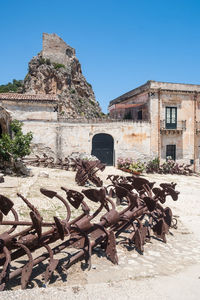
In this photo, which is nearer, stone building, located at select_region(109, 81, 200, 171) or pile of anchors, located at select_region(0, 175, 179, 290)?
pile of anchors, located at select_region(0, 175, 179, 290)

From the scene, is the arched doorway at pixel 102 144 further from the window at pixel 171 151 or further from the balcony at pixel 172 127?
the window at pixel 171 151

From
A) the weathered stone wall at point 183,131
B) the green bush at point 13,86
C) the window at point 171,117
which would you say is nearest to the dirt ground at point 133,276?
A: the window at point 171,117

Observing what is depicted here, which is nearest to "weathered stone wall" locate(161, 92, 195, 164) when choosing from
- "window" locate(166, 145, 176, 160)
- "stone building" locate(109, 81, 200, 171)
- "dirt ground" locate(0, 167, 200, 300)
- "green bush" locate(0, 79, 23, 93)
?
"stone building" locate(109, 81, 200, 171)

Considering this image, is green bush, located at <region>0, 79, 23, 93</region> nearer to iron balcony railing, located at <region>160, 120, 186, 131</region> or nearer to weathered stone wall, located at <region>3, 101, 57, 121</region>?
weathered stone wall, located at <region>3, 101, 57, 121</region>

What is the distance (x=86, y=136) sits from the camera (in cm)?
1933

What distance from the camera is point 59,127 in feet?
61.7

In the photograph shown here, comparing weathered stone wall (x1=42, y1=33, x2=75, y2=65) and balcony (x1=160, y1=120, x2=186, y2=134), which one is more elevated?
weathered stone wall (x1=42, y1=33, x2=75, y2=65)

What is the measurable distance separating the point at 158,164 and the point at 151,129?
123 inches

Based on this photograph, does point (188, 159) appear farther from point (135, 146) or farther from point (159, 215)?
point (159, 215)

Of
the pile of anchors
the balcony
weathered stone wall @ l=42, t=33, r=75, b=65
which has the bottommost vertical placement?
the pile of anchors

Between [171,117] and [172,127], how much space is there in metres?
0.89

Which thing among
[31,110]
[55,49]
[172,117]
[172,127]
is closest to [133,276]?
[31,110]

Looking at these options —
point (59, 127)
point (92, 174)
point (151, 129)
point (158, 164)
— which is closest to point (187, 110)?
point (151, 129)

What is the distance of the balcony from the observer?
21375 mm
